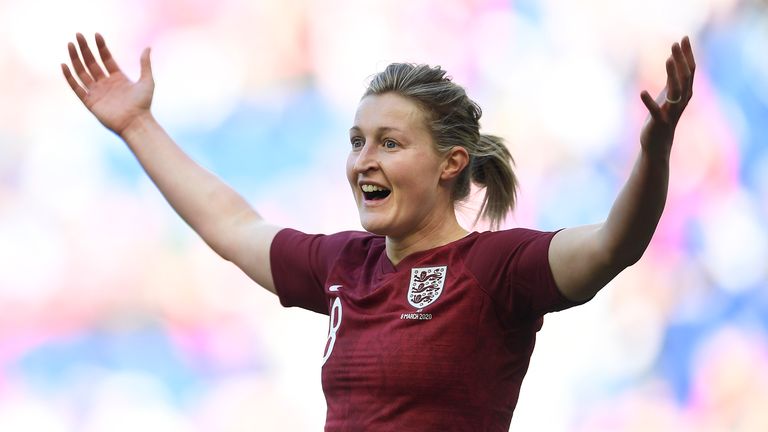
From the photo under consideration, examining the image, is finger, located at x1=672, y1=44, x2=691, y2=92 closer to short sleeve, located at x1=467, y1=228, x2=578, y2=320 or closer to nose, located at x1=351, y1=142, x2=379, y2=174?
short sleeve, located at x1=467, y1=228, x2=578, y2=320

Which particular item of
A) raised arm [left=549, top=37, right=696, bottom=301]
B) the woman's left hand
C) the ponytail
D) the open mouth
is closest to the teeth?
the open mouth

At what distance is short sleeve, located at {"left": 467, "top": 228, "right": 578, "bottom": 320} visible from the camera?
1.86m

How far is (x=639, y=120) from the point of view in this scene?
4.05 metres

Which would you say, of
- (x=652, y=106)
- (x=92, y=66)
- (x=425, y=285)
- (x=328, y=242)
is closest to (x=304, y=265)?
(x=328, y=242)

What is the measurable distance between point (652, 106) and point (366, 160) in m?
0.65

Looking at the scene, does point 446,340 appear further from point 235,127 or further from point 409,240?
point 235,127

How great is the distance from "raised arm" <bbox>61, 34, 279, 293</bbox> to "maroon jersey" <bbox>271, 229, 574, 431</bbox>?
0.34 metres

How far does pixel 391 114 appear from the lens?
2.15 m

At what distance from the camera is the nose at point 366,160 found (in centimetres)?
212

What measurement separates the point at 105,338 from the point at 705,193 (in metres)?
2.13

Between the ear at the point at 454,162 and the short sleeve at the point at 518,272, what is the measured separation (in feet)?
0.67

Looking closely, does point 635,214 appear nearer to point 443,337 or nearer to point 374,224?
point 443,337

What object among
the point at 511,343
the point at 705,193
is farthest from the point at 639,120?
the point at 511,343

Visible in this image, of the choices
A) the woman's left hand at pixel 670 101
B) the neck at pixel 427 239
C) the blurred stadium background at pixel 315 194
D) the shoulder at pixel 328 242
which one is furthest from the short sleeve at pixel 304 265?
the blurred stadium background at pixel 315 194
